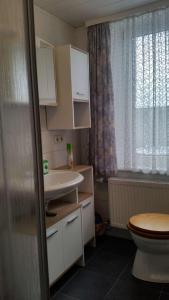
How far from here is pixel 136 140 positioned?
7.93 ft

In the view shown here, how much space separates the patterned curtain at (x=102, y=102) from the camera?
7.95 feet

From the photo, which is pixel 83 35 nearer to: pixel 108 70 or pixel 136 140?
pixel 108 70

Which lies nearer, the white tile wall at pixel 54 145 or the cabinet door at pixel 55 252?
the cabinet door at pixel 55 252

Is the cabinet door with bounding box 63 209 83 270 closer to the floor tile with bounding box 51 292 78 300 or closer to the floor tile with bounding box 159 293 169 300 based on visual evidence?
the floor tile with bounding box 51 292 78 300

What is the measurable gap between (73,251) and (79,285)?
0.83 feet

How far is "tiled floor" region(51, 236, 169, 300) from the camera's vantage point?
5.90 ft

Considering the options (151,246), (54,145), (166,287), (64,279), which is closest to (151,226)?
(151,246)

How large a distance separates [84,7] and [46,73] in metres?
0.74

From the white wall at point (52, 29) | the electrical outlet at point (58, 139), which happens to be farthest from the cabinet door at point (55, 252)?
the white wall at point (52, 29)

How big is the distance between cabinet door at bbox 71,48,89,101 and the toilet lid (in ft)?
3.83

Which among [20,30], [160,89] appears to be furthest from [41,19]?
[20,30]

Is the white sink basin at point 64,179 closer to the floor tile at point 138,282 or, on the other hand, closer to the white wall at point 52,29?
the floor tile at point 138,282

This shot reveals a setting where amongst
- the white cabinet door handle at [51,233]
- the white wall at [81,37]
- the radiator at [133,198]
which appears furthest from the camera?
the white wall at [81,37]

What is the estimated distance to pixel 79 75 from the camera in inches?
88.3
